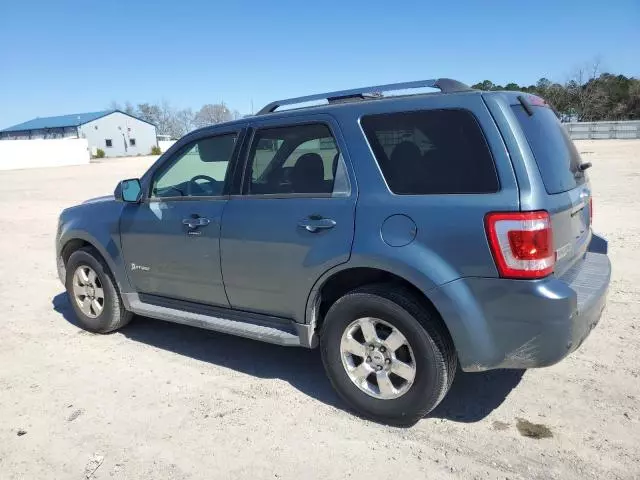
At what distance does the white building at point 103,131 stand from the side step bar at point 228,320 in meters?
70.6

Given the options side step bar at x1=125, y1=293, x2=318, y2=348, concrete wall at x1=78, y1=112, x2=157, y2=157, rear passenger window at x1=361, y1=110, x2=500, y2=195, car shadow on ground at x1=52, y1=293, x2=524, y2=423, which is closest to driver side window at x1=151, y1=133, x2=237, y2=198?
side step bar at x1=125, y1=293, x2=318, y2=348

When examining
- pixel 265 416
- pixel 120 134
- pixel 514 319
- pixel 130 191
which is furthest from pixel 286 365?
pixel 120 134

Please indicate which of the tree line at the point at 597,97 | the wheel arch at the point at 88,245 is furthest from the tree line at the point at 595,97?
the wheel arch at the point at 88,245

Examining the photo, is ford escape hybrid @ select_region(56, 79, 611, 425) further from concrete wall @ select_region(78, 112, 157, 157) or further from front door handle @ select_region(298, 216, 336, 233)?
concrete wall @ select_region(78, 112, 157, 157)

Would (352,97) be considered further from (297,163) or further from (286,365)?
(286,365)

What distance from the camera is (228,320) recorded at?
3.98 m

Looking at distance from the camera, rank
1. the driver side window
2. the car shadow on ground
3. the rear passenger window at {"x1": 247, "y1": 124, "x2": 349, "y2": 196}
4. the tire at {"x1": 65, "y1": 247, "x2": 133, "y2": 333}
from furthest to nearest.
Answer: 1. the tire at {"x1": 65, "y1": 247, "x2": 133, "y2": 333}
2. the driver side window
3. the car shadow on ground
4. the rear passenger window at {"x1": 247, "y1": 124, "x2": 349, "y2": 196}

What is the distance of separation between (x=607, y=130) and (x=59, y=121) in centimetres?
7061

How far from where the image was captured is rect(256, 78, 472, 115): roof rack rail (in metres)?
3.24

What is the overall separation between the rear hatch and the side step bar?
1.64 meters

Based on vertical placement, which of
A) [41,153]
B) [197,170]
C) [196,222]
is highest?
[41,153]

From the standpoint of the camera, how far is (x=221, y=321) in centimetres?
399

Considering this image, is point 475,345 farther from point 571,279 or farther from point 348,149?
point 348,149

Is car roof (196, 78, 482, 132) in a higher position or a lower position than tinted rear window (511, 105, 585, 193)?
higher
